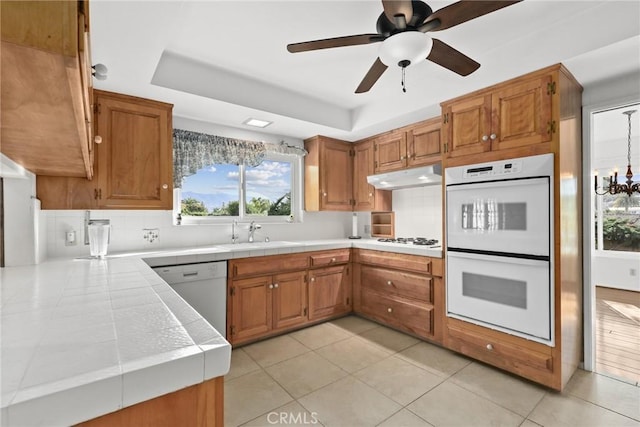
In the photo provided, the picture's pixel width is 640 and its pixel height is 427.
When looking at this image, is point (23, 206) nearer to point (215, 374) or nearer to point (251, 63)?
point (251, 63)

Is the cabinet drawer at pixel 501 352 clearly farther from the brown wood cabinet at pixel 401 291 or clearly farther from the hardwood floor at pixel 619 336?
the hardwood floor at pixel 619 336

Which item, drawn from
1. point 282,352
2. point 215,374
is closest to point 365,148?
point 282,352

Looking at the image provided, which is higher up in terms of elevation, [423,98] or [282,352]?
[423,98]

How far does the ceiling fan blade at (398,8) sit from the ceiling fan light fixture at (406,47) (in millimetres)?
81

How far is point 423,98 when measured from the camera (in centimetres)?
274

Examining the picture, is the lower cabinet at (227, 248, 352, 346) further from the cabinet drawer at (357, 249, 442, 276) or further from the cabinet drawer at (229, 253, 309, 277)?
the cabinet drawer at (357, 249, 442, 276)

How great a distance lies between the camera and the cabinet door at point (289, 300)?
9.78 feet

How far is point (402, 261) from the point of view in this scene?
2.98 meters

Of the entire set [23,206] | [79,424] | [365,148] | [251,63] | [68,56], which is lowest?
[79,424]

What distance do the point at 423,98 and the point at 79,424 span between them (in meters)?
2.94

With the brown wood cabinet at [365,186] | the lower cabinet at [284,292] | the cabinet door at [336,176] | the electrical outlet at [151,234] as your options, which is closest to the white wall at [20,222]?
the electrical outlet at [151,234]

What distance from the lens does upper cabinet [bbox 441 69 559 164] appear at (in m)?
2.09

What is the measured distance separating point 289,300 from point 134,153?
1909 millimetres

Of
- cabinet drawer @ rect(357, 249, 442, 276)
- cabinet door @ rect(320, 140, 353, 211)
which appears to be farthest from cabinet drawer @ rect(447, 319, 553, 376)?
cabinet door @ rect(320, 140, 353, 211)
